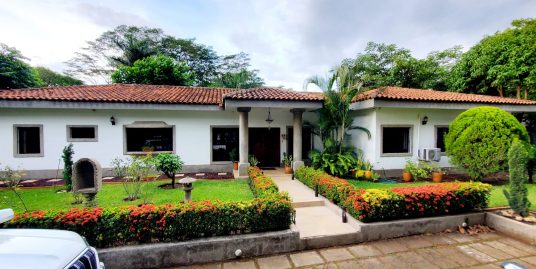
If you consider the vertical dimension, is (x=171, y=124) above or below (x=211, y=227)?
above

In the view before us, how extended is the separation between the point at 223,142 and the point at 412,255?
9.08m

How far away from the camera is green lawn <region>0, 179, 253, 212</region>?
6406 millimetres

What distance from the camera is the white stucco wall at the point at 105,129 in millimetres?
9602

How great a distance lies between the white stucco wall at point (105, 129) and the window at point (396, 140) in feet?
17.6

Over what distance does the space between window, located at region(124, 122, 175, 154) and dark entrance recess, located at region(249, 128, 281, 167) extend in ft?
13.0

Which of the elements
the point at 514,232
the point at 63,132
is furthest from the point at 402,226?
the point at 63,132

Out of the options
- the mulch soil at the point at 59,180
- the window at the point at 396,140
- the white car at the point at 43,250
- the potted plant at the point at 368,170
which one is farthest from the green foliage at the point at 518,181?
the mulch soil at the point at 59,180

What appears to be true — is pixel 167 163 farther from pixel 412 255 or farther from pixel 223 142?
pixel 412 255

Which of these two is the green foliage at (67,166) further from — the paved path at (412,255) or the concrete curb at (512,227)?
the concrete curb at (512,227)

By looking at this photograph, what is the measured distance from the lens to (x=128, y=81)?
21.6 metres

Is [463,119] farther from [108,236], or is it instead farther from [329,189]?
[108,236]

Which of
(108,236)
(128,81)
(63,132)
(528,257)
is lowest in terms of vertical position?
(528,257)

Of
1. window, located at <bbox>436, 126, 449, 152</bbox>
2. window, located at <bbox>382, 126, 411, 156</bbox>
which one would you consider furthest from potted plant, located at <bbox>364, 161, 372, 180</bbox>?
window, located at <bbox>436, 126, 449, 152</bbox>

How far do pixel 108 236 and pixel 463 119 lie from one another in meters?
11.8
